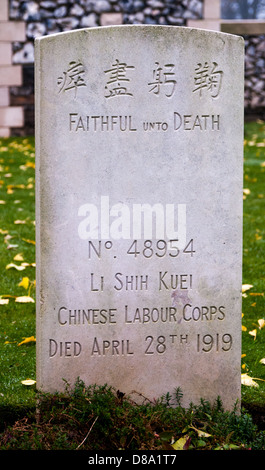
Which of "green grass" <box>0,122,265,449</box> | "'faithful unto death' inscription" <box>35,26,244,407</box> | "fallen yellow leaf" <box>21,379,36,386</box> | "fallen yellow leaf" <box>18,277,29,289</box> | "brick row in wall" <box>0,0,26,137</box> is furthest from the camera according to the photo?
"brick row in wall" <box>0,0,26,137</box>

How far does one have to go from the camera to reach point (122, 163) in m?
3.10

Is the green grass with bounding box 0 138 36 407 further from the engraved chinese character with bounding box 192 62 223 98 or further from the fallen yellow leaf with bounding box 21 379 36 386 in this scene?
the engraved chinese character with bounding box 192 62 223 98

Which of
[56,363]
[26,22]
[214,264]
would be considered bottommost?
[56,363]

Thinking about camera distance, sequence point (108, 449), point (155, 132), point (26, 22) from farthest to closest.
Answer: point (26, 22) < point (155, 132) < point (108, 449)

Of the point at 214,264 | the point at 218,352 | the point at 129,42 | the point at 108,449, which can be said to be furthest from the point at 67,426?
the point at 129,42

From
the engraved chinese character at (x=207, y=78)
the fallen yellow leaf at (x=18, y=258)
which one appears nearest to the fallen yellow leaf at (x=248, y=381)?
the engraved chinese character at (x=207, y=78)

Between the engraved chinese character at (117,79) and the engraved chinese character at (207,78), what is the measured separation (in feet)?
1.07

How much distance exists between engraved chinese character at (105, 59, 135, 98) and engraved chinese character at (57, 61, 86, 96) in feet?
0.41

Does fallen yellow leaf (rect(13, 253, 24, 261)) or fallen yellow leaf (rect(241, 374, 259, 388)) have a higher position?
fallen yellow leaf (rect(13, 253, 24, 261))

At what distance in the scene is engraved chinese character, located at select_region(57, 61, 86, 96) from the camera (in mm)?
3004

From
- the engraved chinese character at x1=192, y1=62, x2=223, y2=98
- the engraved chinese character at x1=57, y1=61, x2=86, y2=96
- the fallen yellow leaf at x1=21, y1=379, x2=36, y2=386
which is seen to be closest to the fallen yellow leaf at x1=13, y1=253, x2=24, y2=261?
the fallen yellow leaf at x1=21, y1=379, x2=36, y2=386

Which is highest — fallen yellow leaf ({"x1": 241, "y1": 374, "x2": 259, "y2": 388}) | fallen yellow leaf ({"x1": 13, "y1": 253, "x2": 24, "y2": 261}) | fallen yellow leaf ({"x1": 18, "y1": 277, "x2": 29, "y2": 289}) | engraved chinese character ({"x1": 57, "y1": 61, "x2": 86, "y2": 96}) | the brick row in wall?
the brick row in wall

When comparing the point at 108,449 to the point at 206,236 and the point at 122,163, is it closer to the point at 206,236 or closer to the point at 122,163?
the point at 206,236

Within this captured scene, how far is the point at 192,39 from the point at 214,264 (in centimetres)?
107
